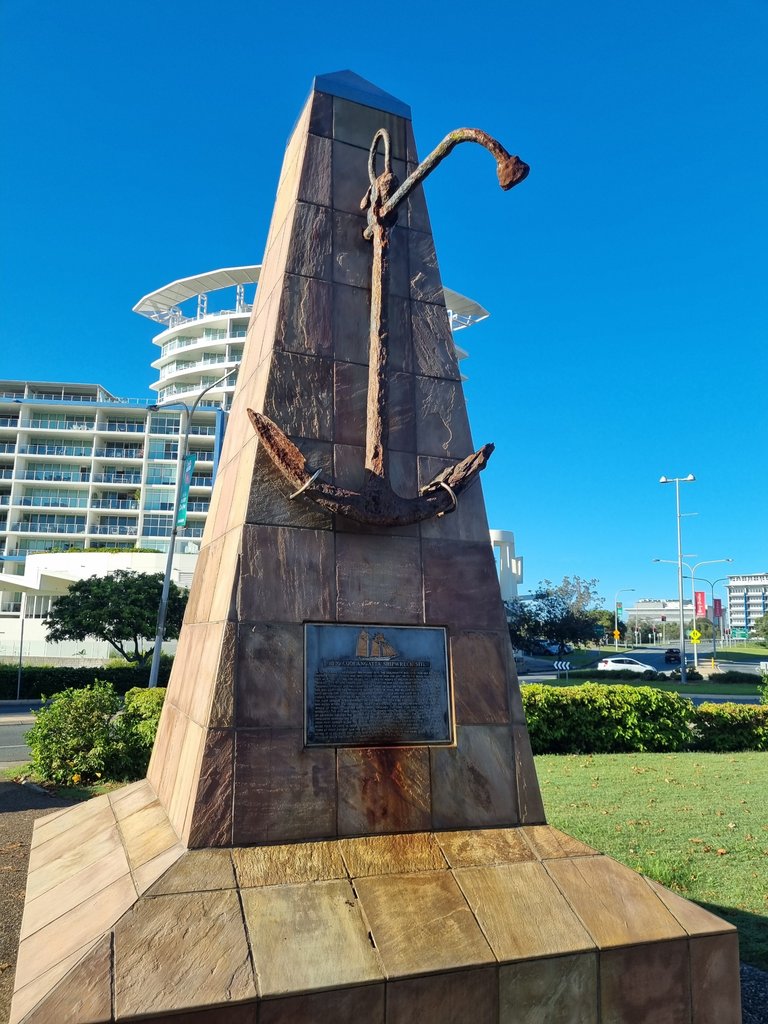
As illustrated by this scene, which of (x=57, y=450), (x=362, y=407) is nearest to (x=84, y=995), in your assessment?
(x=362, y=407)

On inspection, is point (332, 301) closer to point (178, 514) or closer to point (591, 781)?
point (591, 781)

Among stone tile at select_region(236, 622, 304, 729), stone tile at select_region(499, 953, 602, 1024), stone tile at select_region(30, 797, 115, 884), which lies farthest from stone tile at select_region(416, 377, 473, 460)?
stone tile at select_region(30, 797, 115, 884)

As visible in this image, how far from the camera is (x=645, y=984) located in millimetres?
3723

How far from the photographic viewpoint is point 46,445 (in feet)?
221

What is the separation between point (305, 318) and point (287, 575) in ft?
6.06

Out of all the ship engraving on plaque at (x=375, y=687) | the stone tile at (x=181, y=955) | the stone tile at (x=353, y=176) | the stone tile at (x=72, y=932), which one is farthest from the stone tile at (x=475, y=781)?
the stone tile at (x=353, y=176)

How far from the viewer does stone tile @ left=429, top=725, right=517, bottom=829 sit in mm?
4371

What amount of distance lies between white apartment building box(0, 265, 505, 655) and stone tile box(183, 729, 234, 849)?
59372 mm

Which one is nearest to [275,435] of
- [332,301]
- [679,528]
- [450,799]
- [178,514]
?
[332,301]

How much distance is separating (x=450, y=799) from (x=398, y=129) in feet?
16.6

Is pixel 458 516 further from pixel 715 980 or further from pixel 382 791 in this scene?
pixel 715 980

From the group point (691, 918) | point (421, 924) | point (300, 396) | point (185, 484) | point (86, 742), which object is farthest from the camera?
point (185, 484)

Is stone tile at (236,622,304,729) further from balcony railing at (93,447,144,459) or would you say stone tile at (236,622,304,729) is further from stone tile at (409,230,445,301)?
balcony railing at (93,447,144,459)

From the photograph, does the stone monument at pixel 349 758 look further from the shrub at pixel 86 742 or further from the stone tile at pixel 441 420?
the shrub at pixel 86 742
